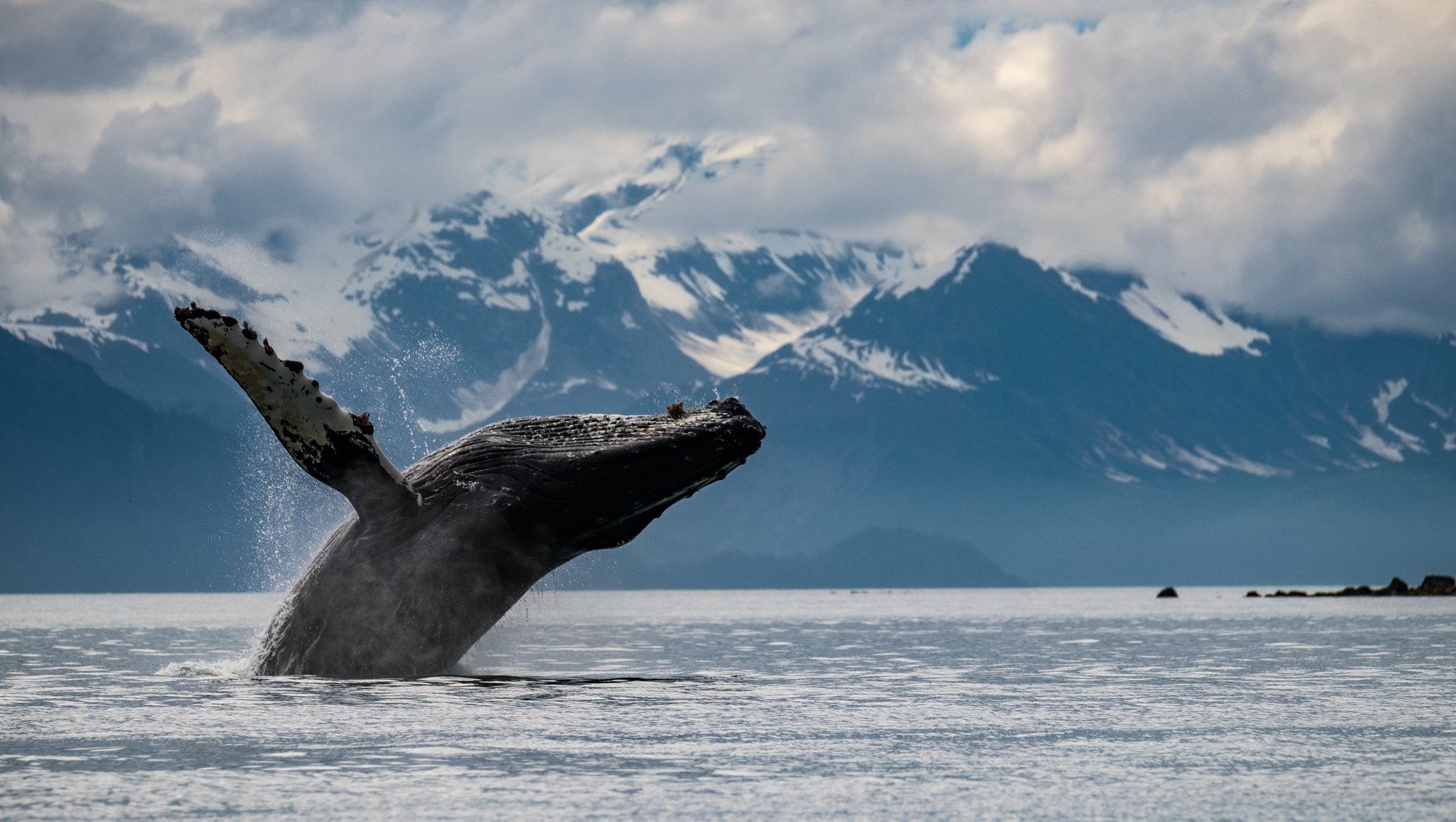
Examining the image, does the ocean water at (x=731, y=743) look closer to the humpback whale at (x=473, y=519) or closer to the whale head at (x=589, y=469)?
the humpback whale at (x=473, y=519)

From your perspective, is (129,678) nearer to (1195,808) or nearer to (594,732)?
(594,732)

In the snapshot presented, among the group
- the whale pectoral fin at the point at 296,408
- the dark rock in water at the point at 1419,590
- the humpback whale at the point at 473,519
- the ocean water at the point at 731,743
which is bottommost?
the ocean water at the point at 731,743

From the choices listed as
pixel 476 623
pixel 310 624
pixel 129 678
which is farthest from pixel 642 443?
pixel 129 678

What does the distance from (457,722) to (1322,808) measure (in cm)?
628

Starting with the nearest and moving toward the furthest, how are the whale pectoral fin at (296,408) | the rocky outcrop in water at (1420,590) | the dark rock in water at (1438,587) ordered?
1. the whale pectoral fin at (296,408)
2. the dark rock in water at (1438,587)
3. the rocky outcrop in water at (1420,590)

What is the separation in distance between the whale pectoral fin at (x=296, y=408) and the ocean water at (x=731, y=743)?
191 centimetres

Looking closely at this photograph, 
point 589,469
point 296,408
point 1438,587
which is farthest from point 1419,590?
point 296,408

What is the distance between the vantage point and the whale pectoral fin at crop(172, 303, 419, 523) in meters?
11.6

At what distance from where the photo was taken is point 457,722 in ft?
39.9

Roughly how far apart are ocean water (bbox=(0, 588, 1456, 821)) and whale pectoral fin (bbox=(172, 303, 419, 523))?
191 cm

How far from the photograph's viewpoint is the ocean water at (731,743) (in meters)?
9.14

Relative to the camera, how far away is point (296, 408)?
11766mm

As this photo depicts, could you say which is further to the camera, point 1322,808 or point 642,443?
point 642,443

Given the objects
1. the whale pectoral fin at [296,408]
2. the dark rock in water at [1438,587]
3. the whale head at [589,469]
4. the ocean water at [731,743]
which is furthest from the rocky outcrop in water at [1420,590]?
the whale pectoral fin at [296,408]
